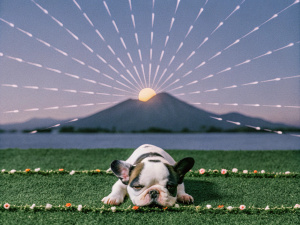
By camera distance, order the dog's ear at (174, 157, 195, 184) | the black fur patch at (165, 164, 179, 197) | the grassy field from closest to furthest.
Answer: the grassy field < the black fur patch at (165, 164, 179, 197) < the dog's ear at (174, 157, 195, 184)

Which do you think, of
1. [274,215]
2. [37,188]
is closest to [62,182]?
[37,188]

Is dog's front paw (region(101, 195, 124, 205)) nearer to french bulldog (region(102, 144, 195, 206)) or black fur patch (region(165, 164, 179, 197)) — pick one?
french bulldog (region(102, 144, 195, 206))

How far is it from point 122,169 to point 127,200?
35 centimetres

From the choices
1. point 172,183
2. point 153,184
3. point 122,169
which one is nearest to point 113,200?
point 122,169

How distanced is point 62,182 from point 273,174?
302cm

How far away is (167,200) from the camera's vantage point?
2.86 meters

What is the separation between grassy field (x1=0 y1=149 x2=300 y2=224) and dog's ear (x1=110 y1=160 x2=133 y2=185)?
0.25m

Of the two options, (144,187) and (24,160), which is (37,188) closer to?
(144,187)

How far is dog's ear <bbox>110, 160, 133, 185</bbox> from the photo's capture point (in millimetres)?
3158

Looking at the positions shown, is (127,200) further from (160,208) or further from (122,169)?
(160,208)

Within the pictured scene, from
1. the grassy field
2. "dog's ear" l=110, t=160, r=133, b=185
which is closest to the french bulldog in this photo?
"dog's ear" l=110, t=160, r=133, b=185

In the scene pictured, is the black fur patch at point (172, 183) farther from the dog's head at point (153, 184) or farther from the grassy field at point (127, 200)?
the grassy field at point (127, 200)

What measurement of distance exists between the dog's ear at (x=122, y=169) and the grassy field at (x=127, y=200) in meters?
0.25

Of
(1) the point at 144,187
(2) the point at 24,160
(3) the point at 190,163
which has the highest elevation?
(3) the point at 190,163
